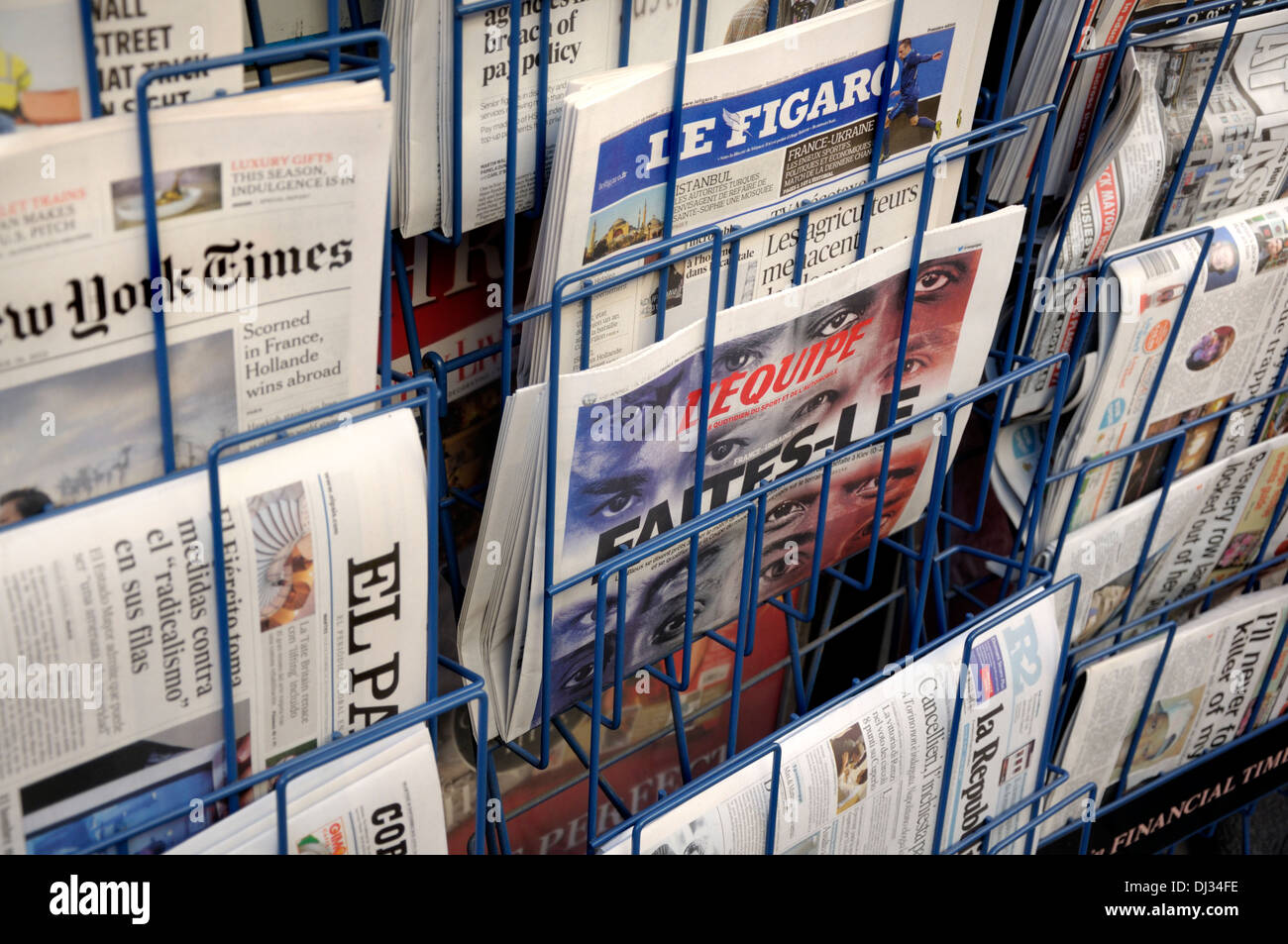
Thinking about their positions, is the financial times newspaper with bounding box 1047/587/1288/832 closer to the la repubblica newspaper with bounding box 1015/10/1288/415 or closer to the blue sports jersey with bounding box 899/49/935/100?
the la repubblica newspaper with bounding box 1015/10/1288/415

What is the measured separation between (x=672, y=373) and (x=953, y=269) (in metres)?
0.22

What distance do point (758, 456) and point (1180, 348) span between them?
0.38m

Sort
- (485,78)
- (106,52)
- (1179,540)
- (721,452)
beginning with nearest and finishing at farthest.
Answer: (106,52)
(485,78)
(721,452)
(1179,540)

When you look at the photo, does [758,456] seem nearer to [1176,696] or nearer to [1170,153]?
[1170,153]

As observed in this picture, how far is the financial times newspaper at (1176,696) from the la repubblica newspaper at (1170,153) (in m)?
0.25

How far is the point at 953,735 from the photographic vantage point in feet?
2.70

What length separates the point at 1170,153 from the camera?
83 centimetres

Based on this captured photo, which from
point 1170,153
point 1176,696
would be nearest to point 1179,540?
point 1176,696

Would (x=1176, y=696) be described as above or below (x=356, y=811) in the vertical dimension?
Result: below

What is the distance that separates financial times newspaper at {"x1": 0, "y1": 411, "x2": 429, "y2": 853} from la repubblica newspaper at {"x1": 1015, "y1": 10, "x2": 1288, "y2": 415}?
1.66 ft

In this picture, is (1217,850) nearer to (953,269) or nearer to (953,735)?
(953,735)

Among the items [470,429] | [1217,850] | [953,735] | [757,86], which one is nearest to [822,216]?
[757,86]

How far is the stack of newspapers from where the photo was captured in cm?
53

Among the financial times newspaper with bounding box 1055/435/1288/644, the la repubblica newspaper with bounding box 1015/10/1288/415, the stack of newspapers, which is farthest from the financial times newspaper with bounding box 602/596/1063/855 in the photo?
the stack of newspapers
